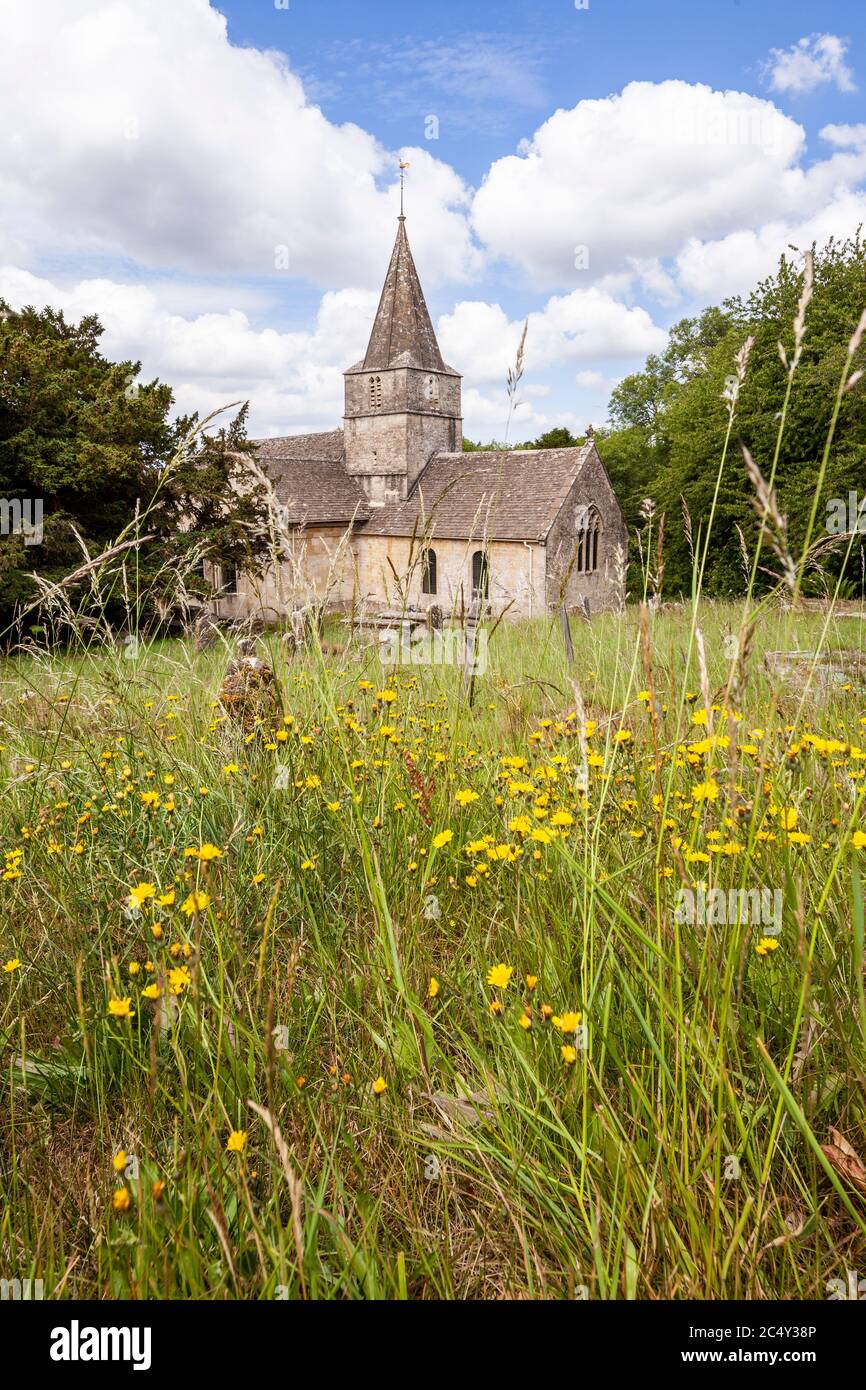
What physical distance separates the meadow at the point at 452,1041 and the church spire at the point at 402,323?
1424 inches

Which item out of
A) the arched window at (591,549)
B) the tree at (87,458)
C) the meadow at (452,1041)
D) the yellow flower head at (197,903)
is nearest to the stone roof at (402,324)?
the arched window at (591,549)

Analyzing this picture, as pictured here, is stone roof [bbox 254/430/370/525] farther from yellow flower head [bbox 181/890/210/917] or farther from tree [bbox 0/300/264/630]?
yellow flower head [bbox 181/890/210/917]

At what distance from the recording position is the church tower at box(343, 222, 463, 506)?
35781 millimetres

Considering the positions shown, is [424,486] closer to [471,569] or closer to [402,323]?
[471,569]

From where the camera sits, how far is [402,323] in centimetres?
3597

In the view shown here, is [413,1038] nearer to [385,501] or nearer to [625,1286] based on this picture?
[625,1286]

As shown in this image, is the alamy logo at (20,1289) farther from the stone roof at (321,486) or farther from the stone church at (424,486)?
the stone roof at (321,486)

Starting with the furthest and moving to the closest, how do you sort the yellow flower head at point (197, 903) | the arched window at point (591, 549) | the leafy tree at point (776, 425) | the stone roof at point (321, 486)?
the stone roof at point (321, 486) < the arched window at point (591, 549) < the leafy tree at point (776, 425) < the yellow flower head at point (197, 903)

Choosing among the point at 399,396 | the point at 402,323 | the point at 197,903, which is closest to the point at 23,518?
the point at 197,903

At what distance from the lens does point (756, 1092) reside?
160cm

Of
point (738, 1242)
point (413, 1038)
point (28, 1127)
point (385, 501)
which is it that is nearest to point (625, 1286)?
point (738, 1242)

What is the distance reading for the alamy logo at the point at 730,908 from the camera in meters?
1.58
